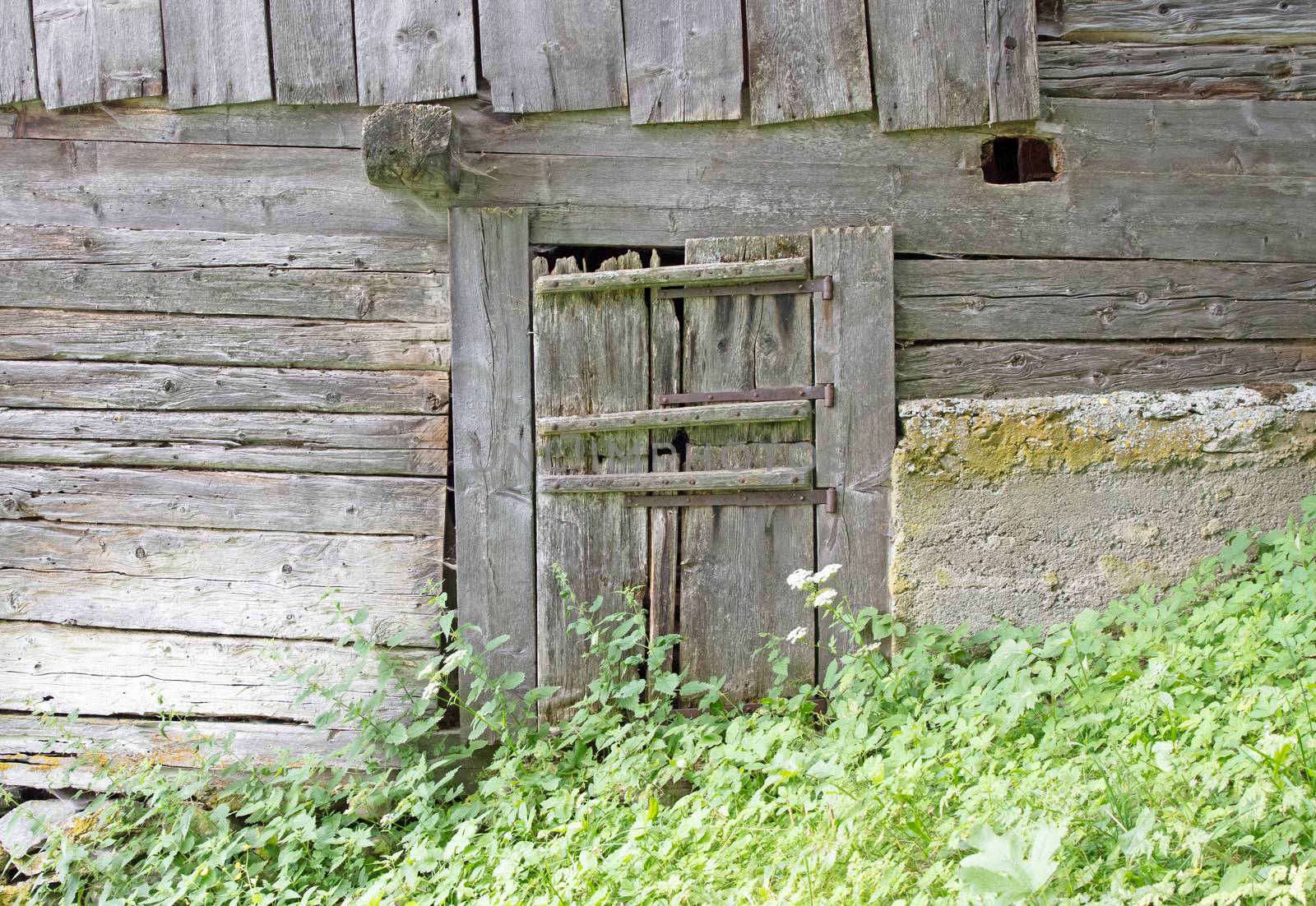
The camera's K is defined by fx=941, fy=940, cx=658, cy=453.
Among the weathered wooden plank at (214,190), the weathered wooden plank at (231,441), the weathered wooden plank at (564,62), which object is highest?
the weathered wooden plank at (564,62)

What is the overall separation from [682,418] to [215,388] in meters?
1.85

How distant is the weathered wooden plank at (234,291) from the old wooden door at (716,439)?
52 centimetres

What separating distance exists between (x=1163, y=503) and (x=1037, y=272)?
974 millimetres

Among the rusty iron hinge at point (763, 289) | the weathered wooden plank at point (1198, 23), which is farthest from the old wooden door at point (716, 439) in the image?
the weathered wooden plank at point (1198, 23)

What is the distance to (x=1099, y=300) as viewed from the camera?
141 inches

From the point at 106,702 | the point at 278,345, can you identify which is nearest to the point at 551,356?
the point at 278,345

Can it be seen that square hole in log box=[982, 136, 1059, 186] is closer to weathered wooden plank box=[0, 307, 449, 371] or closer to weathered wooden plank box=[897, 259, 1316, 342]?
weathered wooden plank box=[897, 259, 1316, 342]

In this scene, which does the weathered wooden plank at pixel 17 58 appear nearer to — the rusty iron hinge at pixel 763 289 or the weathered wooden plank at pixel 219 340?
the weathered wooden plank at pixel 219 340

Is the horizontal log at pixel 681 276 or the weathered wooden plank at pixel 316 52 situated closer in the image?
the horizontal log at pixel 681 276

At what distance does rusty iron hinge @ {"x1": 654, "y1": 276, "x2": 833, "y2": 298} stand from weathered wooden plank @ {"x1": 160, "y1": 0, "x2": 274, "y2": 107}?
Result: 1810 millimetres

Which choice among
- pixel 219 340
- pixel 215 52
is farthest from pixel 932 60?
pixel 219 340

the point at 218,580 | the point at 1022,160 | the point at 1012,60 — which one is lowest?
the point at 218,580

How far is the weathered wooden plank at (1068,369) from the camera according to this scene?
3.56 meters

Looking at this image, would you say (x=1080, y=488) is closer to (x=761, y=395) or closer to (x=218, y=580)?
(x=761, y=395)
